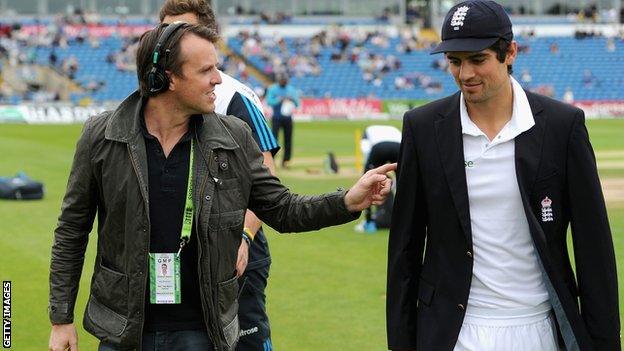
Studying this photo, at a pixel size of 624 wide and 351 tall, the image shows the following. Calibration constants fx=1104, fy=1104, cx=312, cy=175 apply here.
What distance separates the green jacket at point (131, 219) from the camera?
14.6ft

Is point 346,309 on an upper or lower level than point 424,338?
lower

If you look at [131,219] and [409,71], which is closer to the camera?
[131,219]

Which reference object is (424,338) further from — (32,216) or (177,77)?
(32,216)

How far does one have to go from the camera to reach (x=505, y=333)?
436 centimetres

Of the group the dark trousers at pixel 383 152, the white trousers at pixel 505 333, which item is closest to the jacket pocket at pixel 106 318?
the white trousers at pixel 505 333

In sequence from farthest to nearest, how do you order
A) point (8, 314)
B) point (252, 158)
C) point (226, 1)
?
point (226, 1)
point (8, 314)
point (252, 158)

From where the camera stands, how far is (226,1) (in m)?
68.4

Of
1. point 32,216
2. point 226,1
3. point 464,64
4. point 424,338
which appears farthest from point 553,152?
point 226,1

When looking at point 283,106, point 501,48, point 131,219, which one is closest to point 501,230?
point 501,48

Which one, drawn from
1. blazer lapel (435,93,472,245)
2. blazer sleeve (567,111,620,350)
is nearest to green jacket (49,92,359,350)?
blazer lapel (435,93,472,245)

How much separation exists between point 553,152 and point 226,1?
6531 cm

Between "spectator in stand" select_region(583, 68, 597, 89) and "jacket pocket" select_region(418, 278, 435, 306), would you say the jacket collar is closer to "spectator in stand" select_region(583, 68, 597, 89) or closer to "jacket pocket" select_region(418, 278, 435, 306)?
"jacket pocket" select_region(418, 278, 435, 306)

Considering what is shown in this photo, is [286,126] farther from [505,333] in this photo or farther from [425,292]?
[505,333]

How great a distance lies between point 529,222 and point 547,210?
12cm
